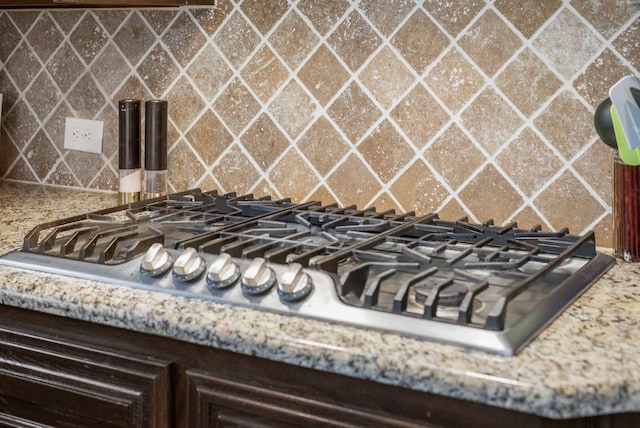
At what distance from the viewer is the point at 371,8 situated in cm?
167

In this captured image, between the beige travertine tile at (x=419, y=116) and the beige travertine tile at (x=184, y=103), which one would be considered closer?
the beige travertine tile at (x=419, y=116)

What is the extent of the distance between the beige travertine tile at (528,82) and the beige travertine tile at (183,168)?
0.76 metres

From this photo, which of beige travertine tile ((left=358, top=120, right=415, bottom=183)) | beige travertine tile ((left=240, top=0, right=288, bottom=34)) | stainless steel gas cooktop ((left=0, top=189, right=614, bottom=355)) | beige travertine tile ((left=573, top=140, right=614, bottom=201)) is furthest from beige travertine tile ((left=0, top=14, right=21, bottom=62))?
beige travertine tile ((left=573, top=140, right=614, bottom=201))

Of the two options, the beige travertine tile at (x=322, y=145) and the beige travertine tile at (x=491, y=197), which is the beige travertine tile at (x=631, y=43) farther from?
the beige travertine tile at (x=322, y=145)

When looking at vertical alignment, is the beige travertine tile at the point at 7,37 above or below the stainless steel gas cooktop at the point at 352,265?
above

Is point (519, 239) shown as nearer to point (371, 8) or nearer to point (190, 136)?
point (371, 8)

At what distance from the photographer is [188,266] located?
43.9 inches

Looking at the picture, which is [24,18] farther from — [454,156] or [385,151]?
[454,156]

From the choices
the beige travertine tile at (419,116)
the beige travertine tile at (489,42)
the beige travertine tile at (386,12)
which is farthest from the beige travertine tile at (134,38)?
Result: the beige travertine tile at (489,42)

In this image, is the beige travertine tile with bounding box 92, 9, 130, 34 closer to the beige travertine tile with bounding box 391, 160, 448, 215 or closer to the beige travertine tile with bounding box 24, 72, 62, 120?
the beige travertine tile with bounding box 24, 72, 62, 120

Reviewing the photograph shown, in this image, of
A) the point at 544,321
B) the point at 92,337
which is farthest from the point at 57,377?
the point at 544,321

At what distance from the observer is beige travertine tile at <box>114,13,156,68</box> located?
1.94m

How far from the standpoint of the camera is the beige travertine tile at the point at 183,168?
6.30ft

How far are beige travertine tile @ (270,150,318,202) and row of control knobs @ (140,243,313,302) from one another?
654 mm
